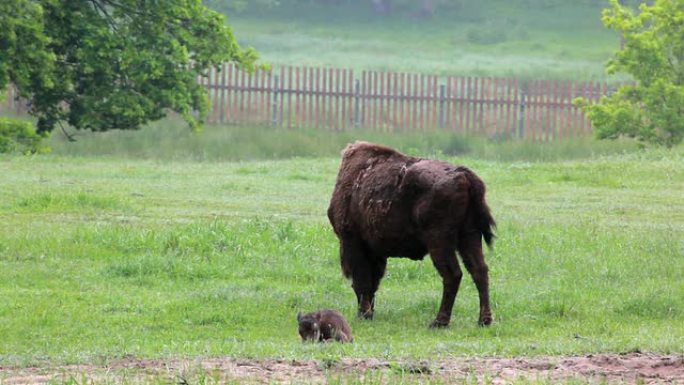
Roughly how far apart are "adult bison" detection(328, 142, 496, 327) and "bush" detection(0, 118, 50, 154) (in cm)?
1042

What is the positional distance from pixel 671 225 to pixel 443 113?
19.2m

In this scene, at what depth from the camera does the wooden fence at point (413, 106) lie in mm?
35875

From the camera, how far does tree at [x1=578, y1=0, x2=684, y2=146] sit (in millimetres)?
29984

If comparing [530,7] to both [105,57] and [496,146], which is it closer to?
[496,146]

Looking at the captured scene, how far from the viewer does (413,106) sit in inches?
1449

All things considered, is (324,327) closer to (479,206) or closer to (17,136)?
(479,206)

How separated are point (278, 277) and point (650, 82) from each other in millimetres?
18694

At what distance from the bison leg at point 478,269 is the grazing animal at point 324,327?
135cm

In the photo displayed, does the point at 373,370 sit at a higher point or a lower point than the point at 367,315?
higher

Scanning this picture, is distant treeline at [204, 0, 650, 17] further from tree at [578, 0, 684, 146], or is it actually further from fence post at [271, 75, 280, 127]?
tree at [578, 0, 684, 146]

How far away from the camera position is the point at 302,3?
222 feet

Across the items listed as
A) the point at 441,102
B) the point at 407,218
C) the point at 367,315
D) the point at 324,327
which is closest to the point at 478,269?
the point at 407,218

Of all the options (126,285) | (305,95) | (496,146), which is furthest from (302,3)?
(126,285)

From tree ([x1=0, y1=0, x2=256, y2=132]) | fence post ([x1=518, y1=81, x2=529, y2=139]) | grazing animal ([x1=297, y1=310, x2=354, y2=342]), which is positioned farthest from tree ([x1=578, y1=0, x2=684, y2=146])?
grazing animal ([x1=297, y1=310, x2=354, y2=342])
